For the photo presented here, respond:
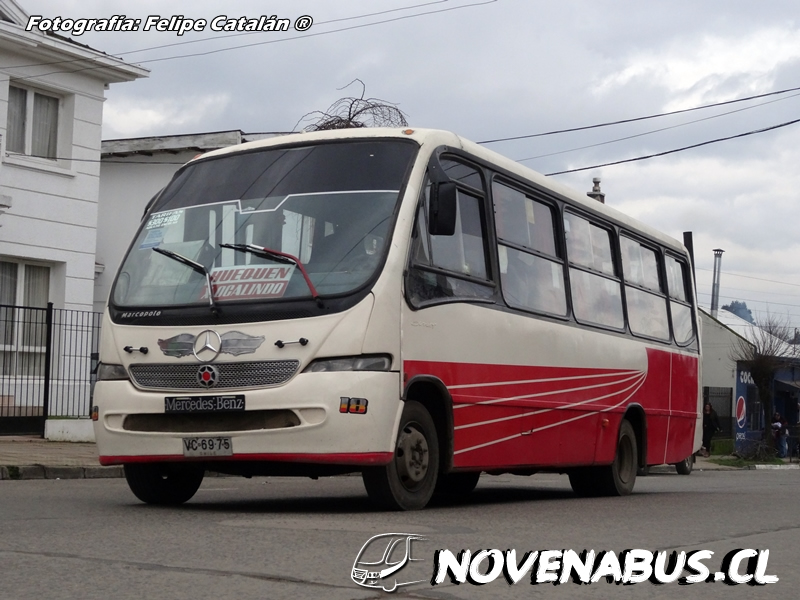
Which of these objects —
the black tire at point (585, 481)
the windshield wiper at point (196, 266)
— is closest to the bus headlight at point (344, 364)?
the windshield wiper at point (196, 266)

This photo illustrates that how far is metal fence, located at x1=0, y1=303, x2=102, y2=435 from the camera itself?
19.7 metres

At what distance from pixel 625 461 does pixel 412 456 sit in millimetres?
5493

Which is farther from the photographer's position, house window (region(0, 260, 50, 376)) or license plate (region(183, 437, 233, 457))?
house window (region(0, 260, 50, 376))

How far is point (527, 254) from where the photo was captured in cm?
1172

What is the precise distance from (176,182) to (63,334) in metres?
10.6

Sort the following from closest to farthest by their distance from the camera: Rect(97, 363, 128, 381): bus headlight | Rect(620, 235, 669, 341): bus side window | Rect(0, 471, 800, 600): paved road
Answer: Rect(0, 471, 800, 600): paved road < Rect(97, 363, 128, 381): bus headlight < Rect(620, 235, 669, 341): bus side window

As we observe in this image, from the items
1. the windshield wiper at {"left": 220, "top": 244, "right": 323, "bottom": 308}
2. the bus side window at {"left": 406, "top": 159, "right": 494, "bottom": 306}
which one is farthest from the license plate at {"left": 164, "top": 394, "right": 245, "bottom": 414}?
the bus side window at {"left": 406, "top": 159, "right": 494, "bottom": 306}

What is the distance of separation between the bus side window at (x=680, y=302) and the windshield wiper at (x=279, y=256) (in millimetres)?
8213

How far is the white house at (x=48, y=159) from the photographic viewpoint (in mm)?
22297

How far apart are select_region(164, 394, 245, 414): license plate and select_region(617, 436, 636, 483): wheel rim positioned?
634 centimetres

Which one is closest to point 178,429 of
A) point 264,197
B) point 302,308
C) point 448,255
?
point 302,308

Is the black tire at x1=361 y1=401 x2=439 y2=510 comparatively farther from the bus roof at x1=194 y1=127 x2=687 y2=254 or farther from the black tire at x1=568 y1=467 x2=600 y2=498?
the black tire at x1=568 y1=467 x2=600 y2=498

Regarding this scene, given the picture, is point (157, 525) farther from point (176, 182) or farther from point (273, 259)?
point (176, 182)

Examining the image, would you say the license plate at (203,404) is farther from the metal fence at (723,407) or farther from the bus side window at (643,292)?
the metal fence at (723,407)
